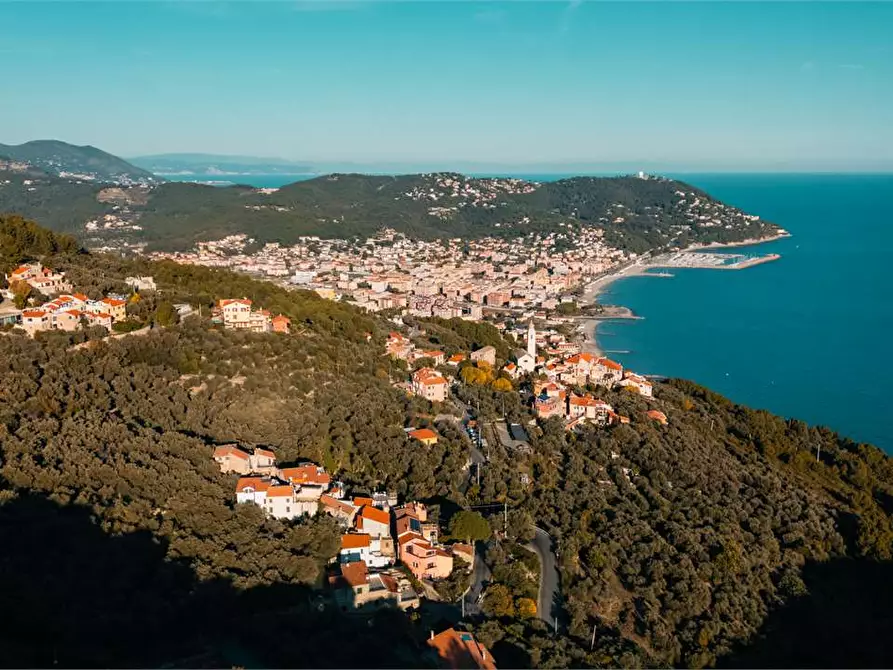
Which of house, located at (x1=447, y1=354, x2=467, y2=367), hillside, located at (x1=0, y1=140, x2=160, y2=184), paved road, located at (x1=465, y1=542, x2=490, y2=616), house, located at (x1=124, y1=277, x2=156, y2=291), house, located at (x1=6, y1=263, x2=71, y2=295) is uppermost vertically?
hillside, located at (x1=0, y1=140, x2=160, y2=184)

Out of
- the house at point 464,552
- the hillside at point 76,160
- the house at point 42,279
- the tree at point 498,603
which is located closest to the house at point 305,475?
the house at point 464,552

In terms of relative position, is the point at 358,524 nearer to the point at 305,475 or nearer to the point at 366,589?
the point at 305,475

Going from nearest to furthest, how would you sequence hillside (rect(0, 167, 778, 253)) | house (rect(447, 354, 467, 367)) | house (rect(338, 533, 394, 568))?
house (rect(338, 533, 394, 568)) < house (rect(447, 354, 467, 367)) < hillside (rect(0, 167, 778, 253))

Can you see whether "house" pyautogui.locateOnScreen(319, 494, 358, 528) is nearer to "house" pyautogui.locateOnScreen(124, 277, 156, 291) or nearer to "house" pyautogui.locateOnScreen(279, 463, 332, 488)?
"house" pyautogui.locateOnScreen(279, 463, 332, 488)

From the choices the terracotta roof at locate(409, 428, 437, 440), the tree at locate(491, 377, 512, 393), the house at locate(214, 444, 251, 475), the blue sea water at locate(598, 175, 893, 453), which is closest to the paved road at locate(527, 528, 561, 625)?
the terracotta roof at locate(409, 428, 437, 440)

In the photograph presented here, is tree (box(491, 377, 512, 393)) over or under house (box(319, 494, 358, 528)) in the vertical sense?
under

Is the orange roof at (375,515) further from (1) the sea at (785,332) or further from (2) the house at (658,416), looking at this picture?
(1) the sea at (785,332)
